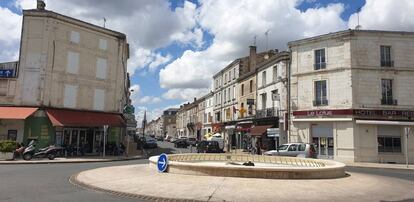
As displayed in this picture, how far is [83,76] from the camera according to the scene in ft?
98.6

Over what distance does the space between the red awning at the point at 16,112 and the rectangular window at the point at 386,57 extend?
26.2 m

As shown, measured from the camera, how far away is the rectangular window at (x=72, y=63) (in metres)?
29.1

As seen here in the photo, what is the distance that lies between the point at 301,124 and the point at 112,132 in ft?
52.7

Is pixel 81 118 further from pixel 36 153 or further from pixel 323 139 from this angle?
pixel 323 139

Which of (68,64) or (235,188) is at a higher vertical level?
(68,64)

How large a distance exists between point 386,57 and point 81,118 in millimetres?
23864

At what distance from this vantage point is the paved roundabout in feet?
33.1

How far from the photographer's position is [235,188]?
36.8ft

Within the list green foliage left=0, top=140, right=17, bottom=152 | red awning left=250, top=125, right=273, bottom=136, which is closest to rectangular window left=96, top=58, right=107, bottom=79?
green foliage left=0, top=140, right=17, bottom=152

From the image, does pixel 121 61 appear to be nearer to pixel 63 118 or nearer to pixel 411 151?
pixel 63 118

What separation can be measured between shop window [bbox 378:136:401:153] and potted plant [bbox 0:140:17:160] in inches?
1003

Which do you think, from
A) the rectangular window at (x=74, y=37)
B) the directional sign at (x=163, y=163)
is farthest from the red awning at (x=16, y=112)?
the directional sign at (x=163, y=163)

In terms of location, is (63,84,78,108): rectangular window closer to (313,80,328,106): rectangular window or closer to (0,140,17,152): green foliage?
(0,140,17,152): green foliage

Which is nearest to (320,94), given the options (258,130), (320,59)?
(320,59)
